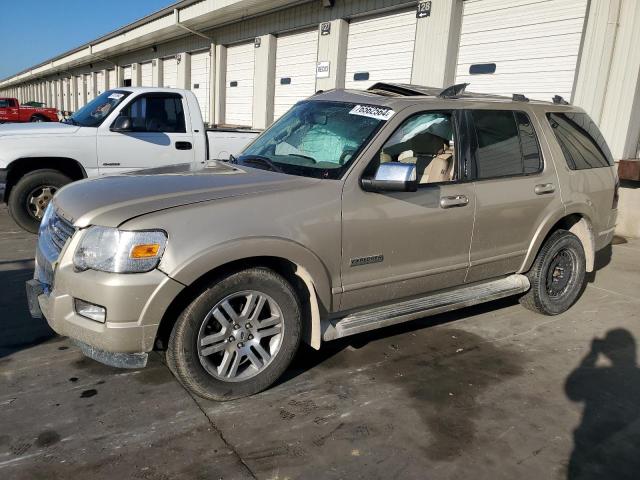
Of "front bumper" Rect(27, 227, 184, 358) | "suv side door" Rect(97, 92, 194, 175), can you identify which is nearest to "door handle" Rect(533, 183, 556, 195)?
"front bumper" Rect(27, 227, 184, 358)

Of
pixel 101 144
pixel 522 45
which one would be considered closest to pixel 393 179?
pixel 101 144

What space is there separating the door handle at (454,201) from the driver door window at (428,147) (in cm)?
16

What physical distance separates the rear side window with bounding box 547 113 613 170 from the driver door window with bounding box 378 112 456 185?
48.6 inches

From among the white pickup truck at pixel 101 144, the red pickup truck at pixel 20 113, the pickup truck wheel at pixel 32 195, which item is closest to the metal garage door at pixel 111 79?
the red pickup truck at pixel 20 113

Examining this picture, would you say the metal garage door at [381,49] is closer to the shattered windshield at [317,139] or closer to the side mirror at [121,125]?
the side mirror at [121,125]

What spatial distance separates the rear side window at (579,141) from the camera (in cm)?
475

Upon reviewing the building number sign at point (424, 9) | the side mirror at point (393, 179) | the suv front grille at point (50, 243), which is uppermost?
the building number sign at point (424, 9)

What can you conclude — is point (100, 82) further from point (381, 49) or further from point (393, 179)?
point (393, 179)

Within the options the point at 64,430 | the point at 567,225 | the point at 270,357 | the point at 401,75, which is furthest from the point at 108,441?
the point at 401,75

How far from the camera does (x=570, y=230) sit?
505 centimetres

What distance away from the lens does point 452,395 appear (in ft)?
11.3

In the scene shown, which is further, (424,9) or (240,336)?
(424,9)

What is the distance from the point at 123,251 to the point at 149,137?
505 cm

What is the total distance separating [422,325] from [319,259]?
5.60ft
